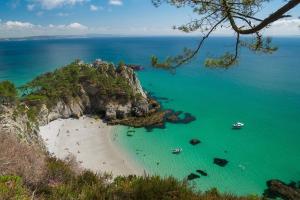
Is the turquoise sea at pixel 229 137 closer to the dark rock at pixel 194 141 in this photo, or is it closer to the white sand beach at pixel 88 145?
the dark rock at pixel 194 141

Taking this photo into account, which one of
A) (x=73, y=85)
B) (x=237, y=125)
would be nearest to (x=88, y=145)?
(x=73, y=85)

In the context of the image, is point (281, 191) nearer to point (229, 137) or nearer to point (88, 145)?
point (229, 137)

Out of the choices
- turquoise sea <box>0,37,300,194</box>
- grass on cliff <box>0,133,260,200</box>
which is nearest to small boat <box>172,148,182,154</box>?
turquoise sea <box>0,37,300,194</box>

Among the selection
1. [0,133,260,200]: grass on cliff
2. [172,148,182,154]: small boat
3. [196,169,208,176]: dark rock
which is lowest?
[196,169,208,176]: dark rock

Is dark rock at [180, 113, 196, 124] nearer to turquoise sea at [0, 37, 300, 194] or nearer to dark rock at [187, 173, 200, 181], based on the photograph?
turquoise sea at [0, 37, 300, 194]

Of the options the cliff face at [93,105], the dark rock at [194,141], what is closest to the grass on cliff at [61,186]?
the dark rock at [194,141]
